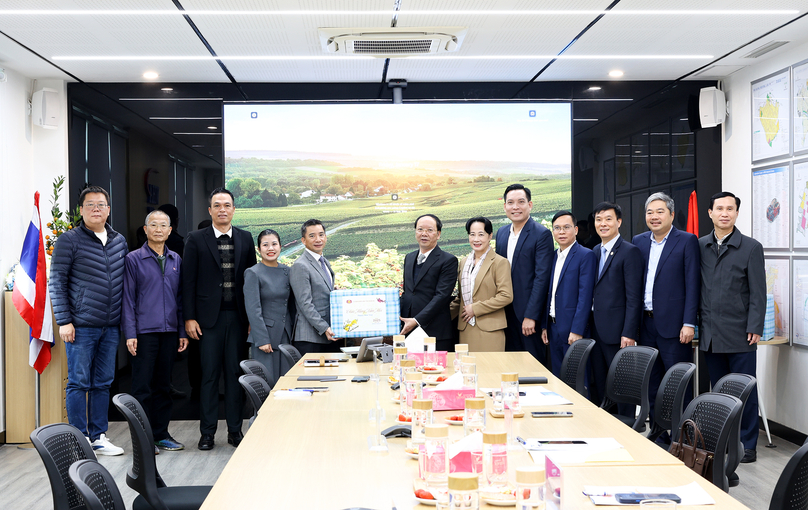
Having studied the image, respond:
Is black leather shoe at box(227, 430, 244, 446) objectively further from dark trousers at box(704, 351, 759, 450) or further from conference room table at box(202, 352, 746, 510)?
dark trousers at box(704, 351, 759, 450)

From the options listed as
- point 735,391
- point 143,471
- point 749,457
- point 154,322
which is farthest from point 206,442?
point 749,457

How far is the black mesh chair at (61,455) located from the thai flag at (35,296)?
12.5ft

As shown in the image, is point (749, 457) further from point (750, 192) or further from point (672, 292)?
point (750, 192)

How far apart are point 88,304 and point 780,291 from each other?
609 cm

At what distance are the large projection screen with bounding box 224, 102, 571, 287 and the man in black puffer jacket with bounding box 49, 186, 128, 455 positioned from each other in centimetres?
159

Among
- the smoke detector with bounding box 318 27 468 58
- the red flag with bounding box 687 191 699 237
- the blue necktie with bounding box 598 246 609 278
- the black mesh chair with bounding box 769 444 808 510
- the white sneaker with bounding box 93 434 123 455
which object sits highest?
the smoke detector with bounding box 318 27 468 58

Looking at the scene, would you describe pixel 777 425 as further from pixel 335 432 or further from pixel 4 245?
pixel 4 245

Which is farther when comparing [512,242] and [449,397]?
[512,242]

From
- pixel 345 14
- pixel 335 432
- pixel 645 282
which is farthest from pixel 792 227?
pixel 335 432

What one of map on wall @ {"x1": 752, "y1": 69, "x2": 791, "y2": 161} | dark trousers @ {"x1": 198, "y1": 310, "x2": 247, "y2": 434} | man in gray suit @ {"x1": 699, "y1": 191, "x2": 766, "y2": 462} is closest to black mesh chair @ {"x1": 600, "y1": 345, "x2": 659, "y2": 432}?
man in gray suit @ {"x1": 699, "y1": 191, "x2": 766, "y2": 462}

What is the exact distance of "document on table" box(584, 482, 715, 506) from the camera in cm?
179

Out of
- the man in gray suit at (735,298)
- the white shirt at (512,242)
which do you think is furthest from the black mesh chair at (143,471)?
the man in gray suit at (735,298)

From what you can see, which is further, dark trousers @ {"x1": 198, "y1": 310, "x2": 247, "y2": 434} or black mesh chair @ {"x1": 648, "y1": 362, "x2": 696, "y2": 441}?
dark trousers @ {"x1": 198, "y1": 310, "x2": 247, "y2": 434}

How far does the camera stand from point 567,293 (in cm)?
545
